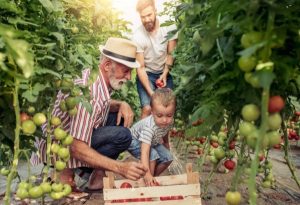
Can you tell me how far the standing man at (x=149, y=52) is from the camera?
5.30 metres

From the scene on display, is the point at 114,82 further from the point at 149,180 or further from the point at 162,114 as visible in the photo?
the point at 149,180

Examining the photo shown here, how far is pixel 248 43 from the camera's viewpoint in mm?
1383

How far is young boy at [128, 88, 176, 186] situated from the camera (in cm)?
399

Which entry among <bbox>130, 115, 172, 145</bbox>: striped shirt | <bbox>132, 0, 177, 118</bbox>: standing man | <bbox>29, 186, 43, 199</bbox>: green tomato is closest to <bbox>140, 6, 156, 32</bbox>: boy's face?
<bbox>132, 0, 177, 118</bbox>: standing man

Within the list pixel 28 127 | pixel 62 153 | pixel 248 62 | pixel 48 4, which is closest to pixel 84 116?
pixel 62 153

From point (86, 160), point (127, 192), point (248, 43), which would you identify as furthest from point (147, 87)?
point (248, 43)

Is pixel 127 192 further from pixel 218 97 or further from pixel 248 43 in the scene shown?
pixel 248 43

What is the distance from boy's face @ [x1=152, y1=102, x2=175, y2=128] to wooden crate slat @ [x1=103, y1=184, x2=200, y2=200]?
1139 millimetres

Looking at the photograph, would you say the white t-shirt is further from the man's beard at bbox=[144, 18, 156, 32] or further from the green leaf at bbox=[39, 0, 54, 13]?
the green leaf at bbox=[39, 0, 54, 13]

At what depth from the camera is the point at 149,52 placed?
545 cm

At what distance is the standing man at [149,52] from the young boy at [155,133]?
3.12ft

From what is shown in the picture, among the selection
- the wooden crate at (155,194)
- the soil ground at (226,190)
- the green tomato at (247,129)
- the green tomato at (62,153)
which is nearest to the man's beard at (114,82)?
the soil ground at (226,190)

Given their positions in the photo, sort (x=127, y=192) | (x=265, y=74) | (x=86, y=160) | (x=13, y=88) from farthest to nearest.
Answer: (x=86, y=160) < (x=127, y=192) < (x=13, y=88) < (x=265, y=74)

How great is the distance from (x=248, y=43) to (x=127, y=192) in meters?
1.88
